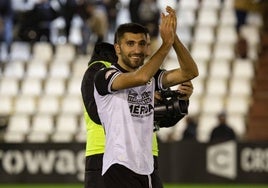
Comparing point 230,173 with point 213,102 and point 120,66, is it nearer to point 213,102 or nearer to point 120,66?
point 213,102

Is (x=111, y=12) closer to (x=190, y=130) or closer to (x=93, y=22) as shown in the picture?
(x=93, y=22)

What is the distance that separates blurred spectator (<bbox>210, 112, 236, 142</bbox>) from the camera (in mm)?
16625

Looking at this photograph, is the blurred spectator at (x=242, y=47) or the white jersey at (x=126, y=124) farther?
the blurred spectator at (x=242, y=47)

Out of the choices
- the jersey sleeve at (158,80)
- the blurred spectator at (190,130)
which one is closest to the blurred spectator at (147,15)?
the blurred spectator at (190,130)

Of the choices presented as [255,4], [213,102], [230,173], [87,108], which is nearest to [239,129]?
[213,102]

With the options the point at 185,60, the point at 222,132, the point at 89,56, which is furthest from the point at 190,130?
the point at 185,60

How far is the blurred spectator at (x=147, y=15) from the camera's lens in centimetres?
1931

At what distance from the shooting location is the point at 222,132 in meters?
16.8

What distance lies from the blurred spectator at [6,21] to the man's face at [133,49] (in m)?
14.3

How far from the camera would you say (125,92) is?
6.43m

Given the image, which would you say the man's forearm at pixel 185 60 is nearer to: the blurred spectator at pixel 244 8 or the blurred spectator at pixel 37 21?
the blurred spectator at pixel 37 21

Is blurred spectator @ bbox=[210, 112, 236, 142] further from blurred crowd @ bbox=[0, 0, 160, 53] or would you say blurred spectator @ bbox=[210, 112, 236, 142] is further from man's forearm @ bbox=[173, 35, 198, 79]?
man's forearm @ bbox=[173, 35, 198, 79]

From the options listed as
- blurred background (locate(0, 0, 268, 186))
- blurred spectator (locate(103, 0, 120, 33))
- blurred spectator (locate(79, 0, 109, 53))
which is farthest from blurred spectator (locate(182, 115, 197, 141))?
blurred spectator (locate(103, 0, 120, 33))

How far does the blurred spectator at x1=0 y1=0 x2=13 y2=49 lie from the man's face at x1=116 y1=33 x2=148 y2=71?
1430 cm
